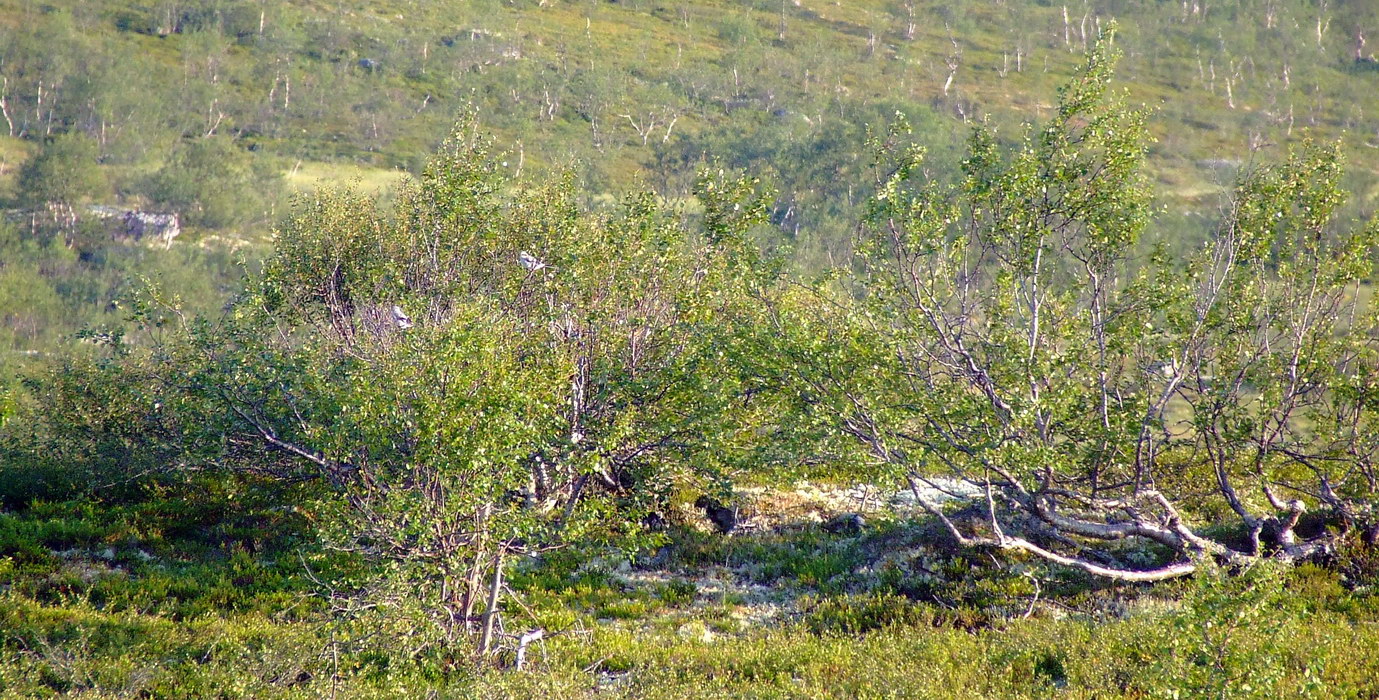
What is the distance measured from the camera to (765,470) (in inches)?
674

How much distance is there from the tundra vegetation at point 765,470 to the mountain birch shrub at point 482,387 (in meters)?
0.10

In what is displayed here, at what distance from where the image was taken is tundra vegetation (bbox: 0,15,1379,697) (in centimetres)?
1291

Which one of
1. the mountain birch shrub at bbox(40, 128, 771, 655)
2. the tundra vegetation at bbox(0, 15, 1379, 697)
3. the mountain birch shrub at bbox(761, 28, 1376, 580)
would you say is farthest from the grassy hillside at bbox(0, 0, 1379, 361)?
the mountain birch shrub at bbox(761, 28, 1376, 580)

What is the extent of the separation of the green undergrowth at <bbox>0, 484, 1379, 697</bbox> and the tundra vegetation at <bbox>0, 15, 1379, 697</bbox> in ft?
0.26

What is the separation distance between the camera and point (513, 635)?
46.8ft

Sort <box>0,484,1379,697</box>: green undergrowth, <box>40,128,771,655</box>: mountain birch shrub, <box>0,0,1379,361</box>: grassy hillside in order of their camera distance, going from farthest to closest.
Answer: <box>0,0,1379,361</box>: grassy hillside
<box>40,128,771,655</box>: mountain birch shrub
<box>0,484,1379,697</box>: green undergrowth

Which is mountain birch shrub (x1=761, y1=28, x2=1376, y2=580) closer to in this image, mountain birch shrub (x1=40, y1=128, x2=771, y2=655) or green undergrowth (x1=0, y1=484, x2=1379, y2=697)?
green undergrowth (x1=0, y1=484, x2=1379, y2=697)

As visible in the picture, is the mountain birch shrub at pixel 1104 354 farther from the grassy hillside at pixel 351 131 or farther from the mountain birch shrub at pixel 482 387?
the grassy hillside at pixel 351 131

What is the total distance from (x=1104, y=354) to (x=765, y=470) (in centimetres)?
615

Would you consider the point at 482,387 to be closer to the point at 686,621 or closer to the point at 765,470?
the point at 686,621

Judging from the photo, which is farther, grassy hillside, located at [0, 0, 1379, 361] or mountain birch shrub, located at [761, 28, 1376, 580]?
grassy hillside, located at [0, 0, 1379, 361]

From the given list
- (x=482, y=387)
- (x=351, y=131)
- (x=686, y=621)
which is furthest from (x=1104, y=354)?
(x=351, y=131)

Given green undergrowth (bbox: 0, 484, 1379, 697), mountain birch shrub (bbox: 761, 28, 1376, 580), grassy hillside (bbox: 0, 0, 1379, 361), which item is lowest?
grassy hillside (bbox: 0, 0, 1379, 361)

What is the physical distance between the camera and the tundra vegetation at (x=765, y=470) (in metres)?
12.9
